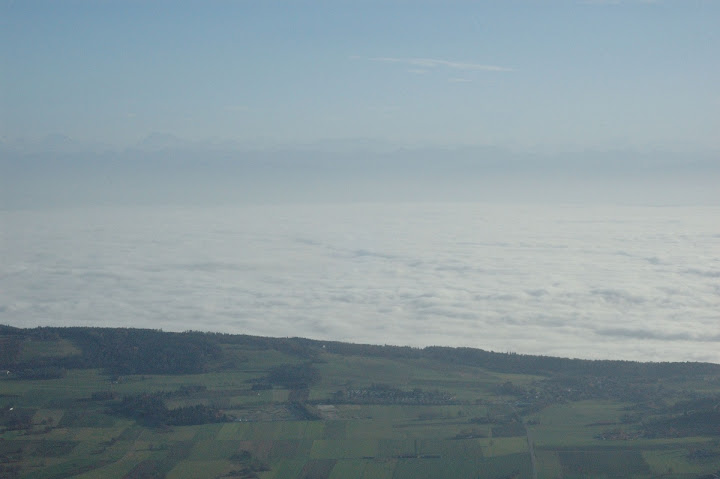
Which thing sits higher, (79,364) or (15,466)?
(79,364)

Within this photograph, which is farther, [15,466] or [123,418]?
[123,418]

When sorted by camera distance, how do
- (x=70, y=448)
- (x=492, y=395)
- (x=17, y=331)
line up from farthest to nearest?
1. (x=17, y=331)
2. (x=492, y=395)
3. (x=70, y=448)

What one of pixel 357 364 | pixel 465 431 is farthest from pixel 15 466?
pixel 357 364

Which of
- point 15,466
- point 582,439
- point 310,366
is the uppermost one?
point 310,366

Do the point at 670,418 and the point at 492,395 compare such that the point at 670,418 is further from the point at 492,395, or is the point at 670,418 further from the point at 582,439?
the point at 492,395

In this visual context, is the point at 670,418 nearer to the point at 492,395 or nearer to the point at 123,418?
the point at 492,395

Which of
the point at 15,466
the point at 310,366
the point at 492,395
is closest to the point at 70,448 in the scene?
the point at 15,466

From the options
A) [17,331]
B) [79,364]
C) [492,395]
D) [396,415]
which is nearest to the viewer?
[396,415]
